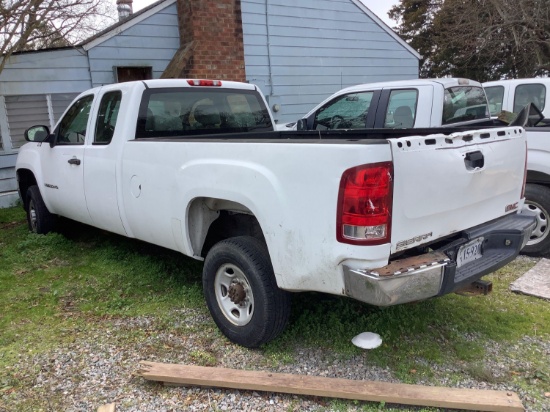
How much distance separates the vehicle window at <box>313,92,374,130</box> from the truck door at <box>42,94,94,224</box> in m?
3.48

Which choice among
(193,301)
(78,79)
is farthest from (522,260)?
(78,79)

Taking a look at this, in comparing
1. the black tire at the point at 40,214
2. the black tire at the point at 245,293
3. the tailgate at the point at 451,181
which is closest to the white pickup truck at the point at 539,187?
the tailgate at the point at 451,181

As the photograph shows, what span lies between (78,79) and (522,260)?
7.49 m

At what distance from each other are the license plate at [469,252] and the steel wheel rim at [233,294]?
137 cm

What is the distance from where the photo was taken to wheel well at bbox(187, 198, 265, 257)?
11.8 ft

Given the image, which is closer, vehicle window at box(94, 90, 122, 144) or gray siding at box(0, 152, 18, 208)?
vehicle window at box(94, 90, 122, 144)

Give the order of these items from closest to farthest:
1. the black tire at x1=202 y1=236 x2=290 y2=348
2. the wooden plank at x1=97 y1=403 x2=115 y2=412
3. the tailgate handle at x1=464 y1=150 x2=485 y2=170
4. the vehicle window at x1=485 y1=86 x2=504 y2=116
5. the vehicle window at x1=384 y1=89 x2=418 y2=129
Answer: the wooden plank at x1=97 y1=403 x2=115 y2=412
the tailgate handle at x1=464 y1=150 x2=485 y2=170
the black tire at x1=202 y1=236 x2=290 y2=348
the vehicle window at x1=384 y1=89 x2=418 y2=129
the vehicle window at x1=485 y1=86 x2=504 y2=116

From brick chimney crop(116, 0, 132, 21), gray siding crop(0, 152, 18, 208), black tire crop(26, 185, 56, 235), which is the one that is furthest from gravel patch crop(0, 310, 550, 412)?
brick chimney crop(116, 0, 132, 21)

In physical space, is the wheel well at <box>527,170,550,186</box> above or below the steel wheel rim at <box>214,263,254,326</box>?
above

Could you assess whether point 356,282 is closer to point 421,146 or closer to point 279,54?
point 421,146

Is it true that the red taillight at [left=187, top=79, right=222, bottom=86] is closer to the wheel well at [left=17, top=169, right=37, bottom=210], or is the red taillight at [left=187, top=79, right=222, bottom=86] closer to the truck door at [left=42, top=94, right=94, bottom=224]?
the truck door at [left=42, top=94, right=94, bottom=224]

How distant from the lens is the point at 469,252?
10.0 ft

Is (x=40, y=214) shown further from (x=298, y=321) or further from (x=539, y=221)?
(x=539, y=221)

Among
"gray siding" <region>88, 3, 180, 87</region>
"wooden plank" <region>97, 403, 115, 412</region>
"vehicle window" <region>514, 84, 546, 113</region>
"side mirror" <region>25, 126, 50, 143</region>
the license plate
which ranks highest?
"gray siding" <region>88, 3, 180, 87</region>
